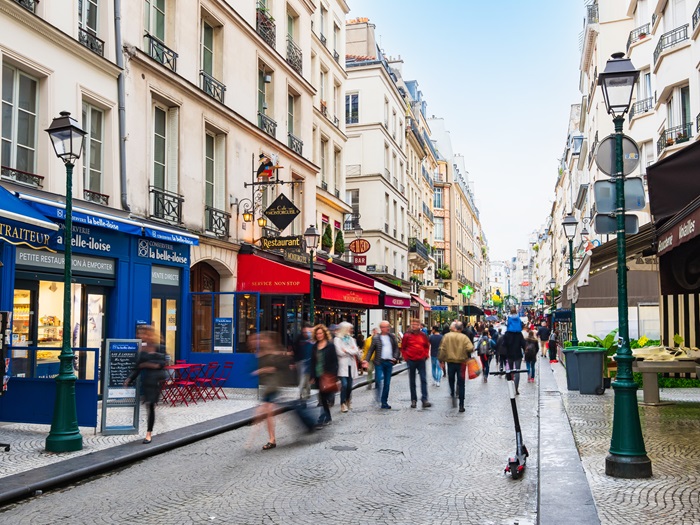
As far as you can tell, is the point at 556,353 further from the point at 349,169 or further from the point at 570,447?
the point at 570,447

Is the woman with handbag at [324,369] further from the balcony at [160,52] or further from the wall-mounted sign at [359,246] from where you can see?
the wall-mounted sign at [359,246]

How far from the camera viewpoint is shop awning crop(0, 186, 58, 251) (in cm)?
970

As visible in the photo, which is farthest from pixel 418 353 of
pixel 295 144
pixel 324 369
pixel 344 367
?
pixel 295 144

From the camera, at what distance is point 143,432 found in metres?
10.7

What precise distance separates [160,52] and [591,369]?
12.6 meters

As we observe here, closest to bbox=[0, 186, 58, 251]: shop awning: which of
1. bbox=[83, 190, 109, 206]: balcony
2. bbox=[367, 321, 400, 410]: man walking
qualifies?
bbox=[83, 190, 109, 206]: balcony

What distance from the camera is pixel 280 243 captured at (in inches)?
791

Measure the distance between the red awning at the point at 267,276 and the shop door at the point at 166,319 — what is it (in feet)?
10.2

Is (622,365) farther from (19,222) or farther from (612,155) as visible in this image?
(19,222)

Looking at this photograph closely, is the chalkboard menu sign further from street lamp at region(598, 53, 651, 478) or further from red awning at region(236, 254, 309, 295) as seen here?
street lamp at region(598, 53, 651, 478)

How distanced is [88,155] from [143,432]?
640 centimetres

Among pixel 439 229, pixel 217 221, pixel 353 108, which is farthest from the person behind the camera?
pixel 439 229

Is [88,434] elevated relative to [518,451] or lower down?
lower down

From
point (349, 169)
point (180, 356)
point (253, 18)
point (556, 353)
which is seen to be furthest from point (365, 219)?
point (180, 356)
